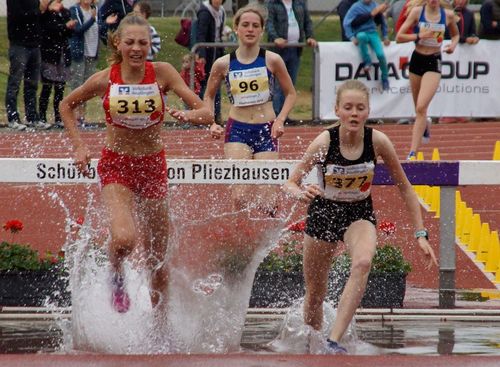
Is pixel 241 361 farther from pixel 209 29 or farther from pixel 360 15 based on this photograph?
pixel 360 15

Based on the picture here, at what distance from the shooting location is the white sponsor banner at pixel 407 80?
65.9 feet

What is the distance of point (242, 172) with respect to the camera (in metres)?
9.85

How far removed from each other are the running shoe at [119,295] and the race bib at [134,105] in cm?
96

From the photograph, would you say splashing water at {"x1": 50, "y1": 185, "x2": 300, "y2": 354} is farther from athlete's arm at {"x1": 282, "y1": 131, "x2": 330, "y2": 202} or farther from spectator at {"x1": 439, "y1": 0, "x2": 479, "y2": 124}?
spectator at {"x1": 439, "y1": 0, "x2": 479, "y2": 124}

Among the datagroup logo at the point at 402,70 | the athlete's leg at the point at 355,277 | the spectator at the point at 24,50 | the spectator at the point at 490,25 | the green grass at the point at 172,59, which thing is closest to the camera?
the athlete's leg at the point at 355,277

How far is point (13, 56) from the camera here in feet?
56.7

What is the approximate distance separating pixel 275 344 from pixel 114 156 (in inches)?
60.5

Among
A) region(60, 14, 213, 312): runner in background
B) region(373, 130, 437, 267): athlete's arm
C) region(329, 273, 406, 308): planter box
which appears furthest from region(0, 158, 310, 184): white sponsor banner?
region(373, 130, 437, 267): athlete's arm

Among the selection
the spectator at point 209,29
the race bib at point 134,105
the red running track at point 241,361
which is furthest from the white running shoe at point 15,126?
the red running track at point 241,361

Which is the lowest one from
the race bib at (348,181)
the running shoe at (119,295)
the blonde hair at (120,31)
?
the running shoe at (119,295)

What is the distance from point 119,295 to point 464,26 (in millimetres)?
13162

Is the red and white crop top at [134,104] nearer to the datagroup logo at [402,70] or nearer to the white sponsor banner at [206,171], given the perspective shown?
the white sponsor banner at [206,171]

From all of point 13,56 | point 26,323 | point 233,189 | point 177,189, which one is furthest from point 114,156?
point 13,56

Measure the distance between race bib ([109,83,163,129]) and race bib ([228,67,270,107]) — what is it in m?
2.46
